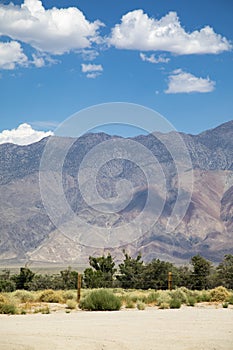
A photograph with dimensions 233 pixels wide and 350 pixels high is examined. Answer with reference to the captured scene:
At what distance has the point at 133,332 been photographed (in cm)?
1647

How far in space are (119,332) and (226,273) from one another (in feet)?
215

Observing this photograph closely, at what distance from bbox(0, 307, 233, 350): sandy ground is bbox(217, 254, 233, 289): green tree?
161 feet

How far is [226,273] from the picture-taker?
260 ft

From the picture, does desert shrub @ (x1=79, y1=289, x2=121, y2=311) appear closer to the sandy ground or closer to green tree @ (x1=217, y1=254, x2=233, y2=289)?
the sandy ground

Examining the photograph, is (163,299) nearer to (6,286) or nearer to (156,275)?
(6,286)

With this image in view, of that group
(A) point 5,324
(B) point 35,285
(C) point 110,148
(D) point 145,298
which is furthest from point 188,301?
(C) point 110,148

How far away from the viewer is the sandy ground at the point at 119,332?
A: 45.4 feet

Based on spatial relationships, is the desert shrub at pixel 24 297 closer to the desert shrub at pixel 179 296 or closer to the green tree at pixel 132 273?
the desert shrub at pixel 179 296

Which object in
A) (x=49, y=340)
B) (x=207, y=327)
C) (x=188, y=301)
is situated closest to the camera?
(x=49, y=340)

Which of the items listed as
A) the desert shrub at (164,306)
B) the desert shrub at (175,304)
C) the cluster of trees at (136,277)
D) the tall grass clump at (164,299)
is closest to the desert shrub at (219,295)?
the tall grass clump at (164,299)

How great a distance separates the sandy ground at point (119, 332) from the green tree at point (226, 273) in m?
49.1

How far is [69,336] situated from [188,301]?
614 inches

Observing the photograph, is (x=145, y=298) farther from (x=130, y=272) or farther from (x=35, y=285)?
(x=130, y=272)

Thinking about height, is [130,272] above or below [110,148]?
below
